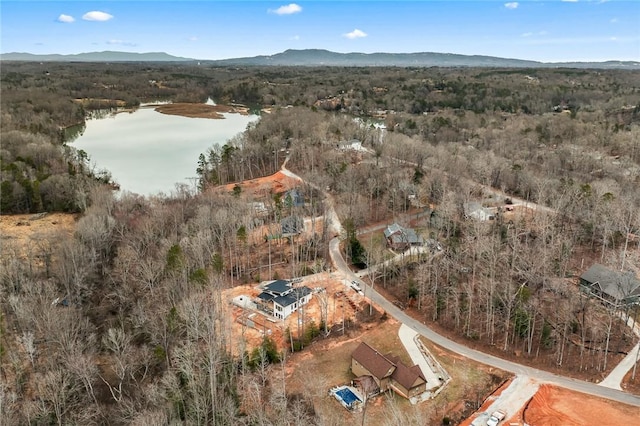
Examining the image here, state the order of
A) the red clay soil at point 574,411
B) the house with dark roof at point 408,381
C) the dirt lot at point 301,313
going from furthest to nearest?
1. the dirt lot at point 301,313
2. the house with dark roof at point 408,381
3. the red clay soil at point 574,411

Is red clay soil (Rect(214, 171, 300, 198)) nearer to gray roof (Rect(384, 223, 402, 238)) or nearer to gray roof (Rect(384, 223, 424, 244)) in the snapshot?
gray roof (Rect(384, 223, 402, 238))

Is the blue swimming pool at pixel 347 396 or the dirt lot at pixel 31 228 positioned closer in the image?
the blue swimming pool at pixel 347 396

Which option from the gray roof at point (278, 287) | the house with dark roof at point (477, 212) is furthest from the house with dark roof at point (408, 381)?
the house with dark roof at point (477, 212)

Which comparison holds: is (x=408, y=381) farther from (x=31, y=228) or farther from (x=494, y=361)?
(x=31, y=228)

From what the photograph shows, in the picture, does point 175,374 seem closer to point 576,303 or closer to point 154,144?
point 576,303

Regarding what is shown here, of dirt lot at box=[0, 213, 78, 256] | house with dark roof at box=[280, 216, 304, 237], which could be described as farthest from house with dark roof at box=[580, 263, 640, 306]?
dirt lot at box=[0, 213, 78, 256]

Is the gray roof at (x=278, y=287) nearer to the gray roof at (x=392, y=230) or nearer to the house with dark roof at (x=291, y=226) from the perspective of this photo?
the house with dark roof at (x=291, y=226)
